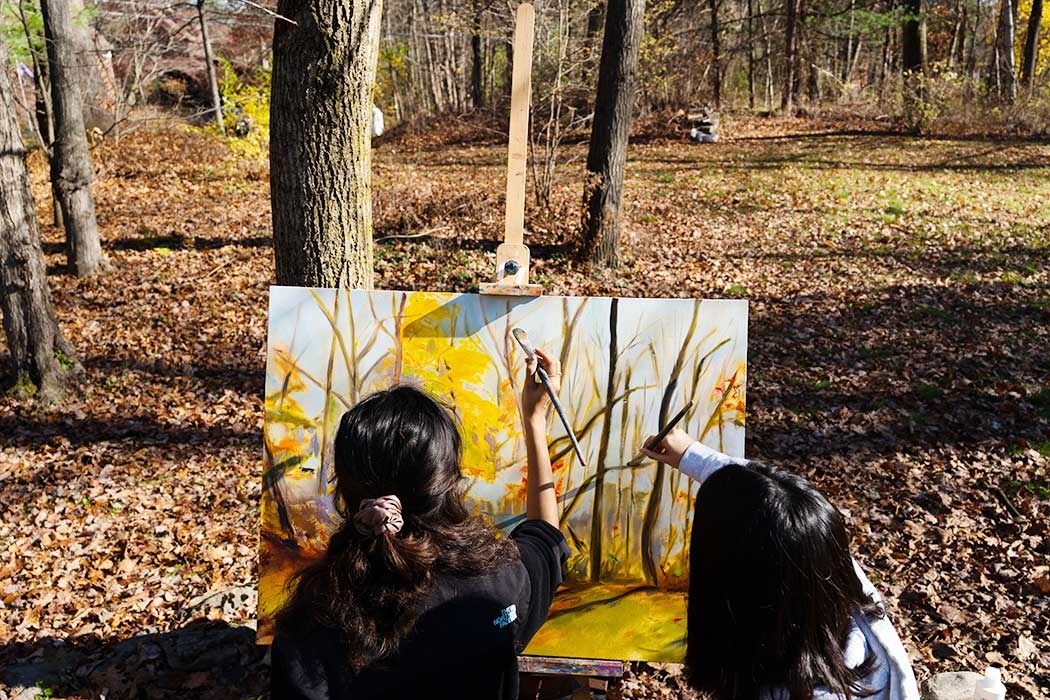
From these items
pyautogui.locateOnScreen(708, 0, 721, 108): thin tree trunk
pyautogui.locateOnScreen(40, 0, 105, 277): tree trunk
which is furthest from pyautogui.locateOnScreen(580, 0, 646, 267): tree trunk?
pyautogui.locateOnScreen(708, 0, 721, 108): thin tree trunk

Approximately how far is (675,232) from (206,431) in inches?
275

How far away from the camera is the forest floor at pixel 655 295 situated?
3.97 metres

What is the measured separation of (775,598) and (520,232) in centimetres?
179

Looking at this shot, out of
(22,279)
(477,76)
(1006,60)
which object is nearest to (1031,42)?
(1006,60)

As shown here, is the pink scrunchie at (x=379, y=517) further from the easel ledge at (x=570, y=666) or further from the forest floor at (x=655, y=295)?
the forest floor at (x=655, y=295)

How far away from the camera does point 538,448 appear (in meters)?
2.32

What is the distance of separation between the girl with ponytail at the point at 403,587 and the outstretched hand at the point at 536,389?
2.11ft

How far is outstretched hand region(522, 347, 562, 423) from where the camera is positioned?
8.05 ft

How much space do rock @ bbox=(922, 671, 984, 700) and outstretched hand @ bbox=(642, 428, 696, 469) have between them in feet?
6.42

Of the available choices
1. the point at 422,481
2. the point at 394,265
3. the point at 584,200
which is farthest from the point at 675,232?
the point at 422,481

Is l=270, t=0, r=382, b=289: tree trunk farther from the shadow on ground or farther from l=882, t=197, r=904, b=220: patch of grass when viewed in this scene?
l=882, t=197, r=904, b=220: patch of grass

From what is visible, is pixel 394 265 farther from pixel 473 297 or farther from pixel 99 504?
pixel 473 297

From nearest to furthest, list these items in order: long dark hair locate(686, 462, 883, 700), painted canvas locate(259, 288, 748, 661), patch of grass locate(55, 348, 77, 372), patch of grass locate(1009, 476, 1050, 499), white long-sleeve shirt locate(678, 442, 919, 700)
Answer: long dark hair locate(686, 462, 883, 700) → white long-sleeve shirt locate(678, 442, 919, 700) → painted canvas locate(259, 288, 748, 661) → patch of grass locate(1009, 476, 1050, 499) → patch of grass locate(55, 348, 77, 372)

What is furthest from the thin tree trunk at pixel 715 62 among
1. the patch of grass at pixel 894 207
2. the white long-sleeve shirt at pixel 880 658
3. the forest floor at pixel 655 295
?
the white long-sleeve shirt at pixel 880 658
